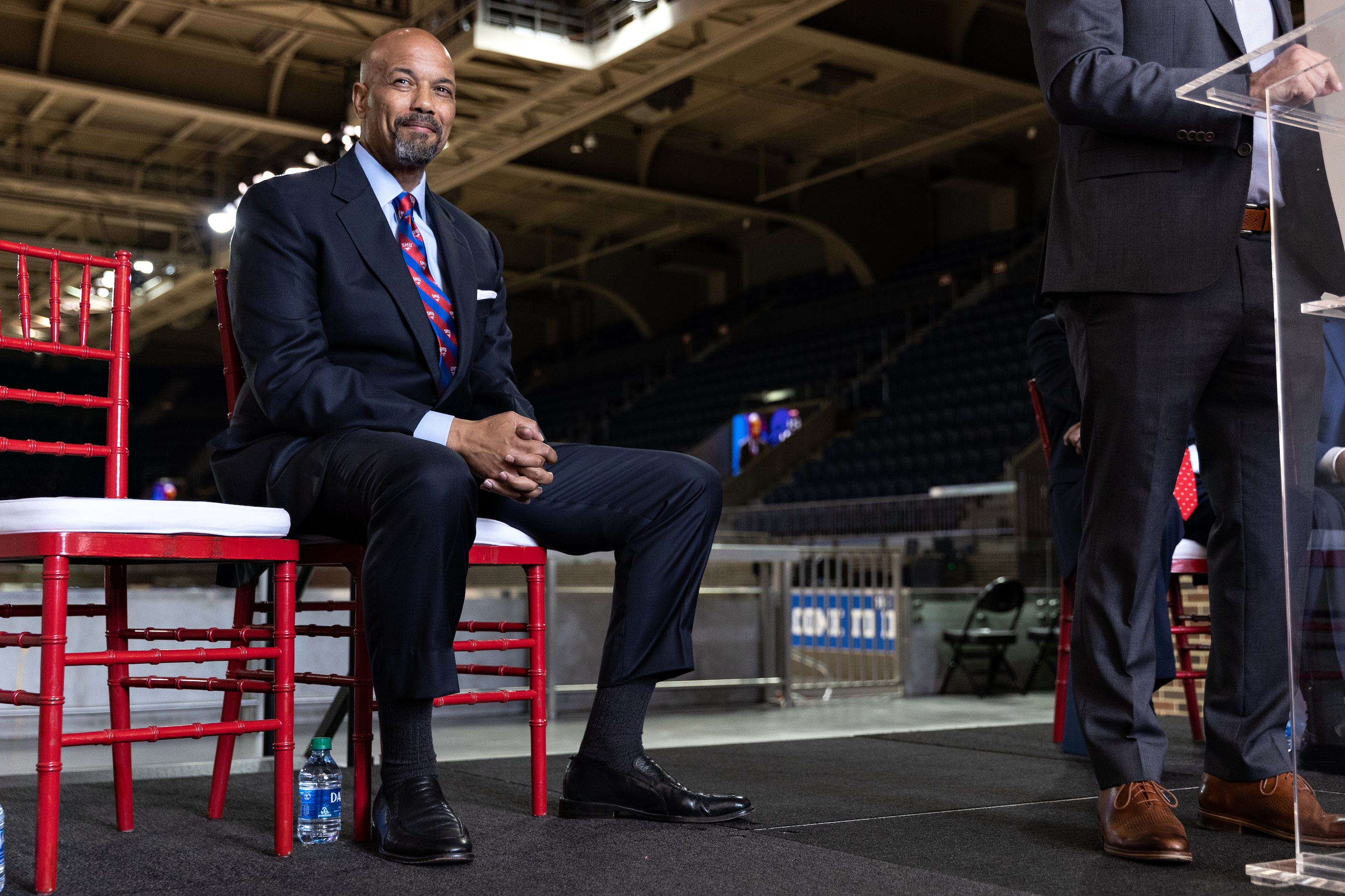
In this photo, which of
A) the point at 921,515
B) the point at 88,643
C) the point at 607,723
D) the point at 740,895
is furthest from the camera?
the point at 921,515

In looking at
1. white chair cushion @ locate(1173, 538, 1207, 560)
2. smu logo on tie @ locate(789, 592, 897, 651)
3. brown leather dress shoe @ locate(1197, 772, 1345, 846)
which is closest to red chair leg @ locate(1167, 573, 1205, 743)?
white chair cushion @ locate(1173, 538, 1207, 560)

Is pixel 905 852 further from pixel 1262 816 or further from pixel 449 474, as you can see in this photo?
pixel 449 474

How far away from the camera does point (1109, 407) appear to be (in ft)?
5.42

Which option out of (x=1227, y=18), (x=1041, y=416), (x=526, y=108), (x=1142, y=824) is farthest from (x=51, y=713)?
(x=526, y=108)

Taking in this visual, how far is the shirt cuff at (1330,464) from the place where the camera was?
1372mm

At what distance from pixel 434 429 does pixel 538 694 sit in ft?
1.45

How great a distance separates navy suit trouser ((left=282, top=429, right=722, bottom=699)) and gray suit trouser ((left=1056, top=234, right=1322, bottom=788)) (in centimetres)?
57

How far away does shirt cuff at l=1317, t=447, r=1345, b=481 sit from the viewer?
137 cm

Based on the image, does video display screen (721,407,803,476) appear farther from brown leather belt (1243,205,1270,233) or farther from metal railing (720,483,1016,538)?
brown leather belt (1243,205,1270,233)

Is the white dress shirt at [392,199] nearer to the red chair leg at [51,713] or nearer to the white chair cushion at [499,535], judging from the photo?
the white chair cushion at [499,535]

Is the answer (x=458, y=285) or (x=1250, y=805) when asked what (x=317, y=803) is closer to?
(x=458, y=285)

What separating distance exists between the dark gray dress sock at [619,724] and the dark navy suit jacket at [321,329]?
50 centimetres

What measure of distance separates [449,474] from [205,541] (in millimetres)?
325

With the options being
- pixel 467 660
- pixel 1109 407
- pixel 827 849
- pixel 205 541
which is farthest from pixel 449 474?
pixel 467 660
